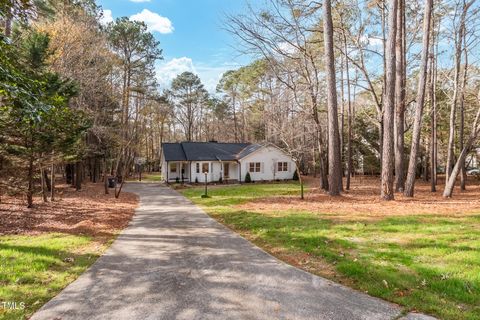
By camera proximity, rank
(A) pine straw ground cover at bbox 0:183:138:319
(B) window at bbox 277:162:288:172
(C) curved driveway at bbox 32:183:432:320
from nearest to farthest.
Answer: (C) curved driveway at bbox 32:183:432:320 → (A) pine straw ground cover at bbox 0:183:138:319 → (B) window at bbox 277:162:288:172

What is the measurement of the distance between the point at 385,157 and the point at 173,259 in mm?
9771

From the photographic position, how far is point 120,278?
4.91 meters

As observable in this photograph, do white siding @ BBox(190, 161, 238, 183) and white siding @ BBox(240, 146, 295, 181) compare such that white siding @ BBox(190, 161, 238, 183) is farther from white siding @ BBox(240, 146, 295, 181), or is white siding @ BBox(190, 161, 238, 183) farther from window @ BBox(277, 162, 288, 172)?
window @ BBox(277, 162, 288, 172)

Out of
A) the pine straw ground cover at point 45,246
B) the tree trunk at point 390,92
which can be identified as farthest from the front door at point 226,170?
the tree trunk at point 390,92

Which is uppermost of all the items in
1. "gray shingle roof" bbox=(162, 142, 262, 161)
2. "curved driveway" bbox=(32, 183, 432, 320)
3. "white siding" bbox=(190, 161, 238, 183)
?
"gray shingle roof" bbox=(162, 142, 262, 161)

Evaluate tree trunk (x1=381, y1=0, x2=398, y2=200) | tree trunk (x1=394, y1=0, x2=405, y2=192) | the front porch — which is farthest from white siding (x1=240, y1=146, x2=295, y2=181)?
tree trunk (x1=381, y1=0, x2=398, y2=200)

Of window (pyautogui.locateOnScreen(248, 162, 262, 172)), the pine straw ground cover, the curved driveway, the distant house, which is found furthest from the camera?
window (pyautogui.locateOnScreen(248, 162, 262, 172))

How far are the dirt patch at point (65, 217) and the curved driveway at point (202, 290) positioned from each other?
107 inches

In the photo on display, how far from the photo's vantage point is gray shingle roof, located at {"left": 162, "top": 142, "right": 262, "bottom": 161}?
91.9 ft

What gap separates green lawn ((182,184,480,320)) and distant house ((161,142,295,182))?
1865cm

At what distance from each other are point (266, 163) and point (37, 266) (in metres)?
24.4

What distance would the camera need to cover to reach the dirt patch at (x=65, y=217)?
8.58m

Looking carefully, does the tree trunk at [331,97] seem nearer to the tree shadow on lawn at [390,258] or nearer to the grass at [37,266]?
the tree shadow on lawn at [390,258]

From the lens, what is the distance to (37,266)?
5316 mm
